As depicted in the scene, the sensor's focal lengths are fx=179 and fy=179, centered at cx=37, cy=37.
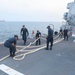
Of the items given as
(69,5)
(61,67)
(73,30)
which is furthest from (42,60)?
(69,5)

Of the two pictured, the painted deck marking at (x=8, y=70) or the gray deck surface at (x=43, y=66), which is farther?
the gray deck surface at (x=43, y=66)

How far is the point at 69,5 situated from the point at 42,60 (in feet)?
67.8

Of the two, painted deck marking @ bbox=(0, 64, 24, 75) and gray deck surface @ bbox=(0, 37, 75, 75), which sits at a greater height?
painted deck marking @ bbox=(0, 64, 24, 75)

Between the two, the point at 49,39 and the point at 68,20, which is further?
the point at 68,20

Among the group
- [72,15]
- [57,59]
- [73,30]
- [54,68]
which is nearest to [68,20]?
[72,15]

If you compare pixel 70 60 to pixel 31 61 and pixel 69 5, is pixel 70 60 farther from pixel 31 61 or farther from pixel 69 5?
pixel 69 5

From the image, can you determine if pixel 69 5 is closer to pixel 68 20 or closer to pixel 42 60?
pixel 68 20

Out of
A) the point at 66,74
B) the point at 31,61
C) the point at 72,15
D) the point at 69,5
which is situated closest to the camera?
the point at 66,74

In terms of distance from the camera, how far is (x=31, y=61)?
8734 millimetres

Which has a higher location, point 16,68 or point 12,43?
point 12,43

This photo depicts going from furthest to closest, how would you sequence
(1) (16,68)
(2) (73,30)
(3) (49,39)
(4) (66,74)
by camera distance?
1. (2) (73,30)
2. (3) (49,39)
3. (1) (16,68)
4. (4) (66,74)

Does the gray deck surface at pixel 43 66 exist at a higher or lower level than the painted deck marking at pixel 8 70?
lower

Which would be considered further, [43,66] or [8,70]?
[43,66]

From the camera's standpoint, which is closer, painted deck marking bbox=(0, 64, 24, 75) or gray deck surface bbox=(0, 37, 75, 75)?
painted deck marking bbox=(0, 64, 24, 75)
